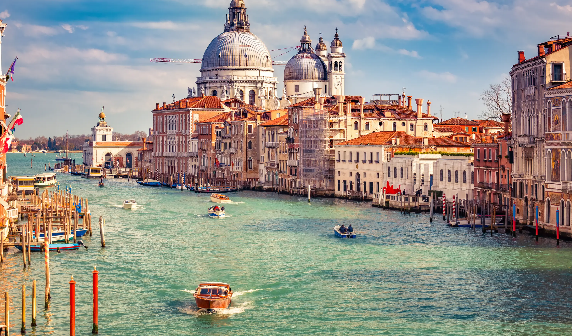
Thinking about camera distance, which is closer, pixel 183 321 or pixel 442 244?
pixel 183 321

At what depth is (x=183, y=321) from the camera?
77.5ft

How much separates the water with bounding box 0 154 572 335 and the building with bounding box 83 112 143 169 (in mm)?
79857

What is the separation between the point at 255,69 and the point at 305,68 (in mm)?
7736

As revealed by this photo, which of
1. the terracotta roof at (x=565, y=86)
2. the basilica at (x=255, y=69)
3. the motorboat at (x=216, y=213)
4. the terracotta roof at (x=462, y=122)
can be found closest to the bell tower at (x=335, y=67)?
the basilica at (x=255, y=69)

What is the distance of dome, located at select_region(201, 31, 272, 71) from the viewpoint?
105 m

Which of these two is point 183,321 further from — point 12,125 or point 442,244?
point 442,244

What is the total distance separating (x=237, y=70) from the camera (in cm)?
10531

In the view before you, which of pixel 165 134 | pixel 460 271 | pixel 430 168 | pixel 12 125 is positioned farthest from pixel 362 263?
pixel 165 134

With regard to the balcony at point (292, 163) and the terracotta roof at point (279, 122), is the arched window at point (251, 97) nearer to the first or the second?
the terracotta roof at point (279, 122)

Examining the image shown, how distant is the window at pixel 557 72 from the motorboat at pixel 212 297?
53.5ft

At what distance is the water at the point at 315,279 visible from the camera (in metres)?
23.4

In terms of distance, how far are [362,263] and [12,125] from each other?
11970mm

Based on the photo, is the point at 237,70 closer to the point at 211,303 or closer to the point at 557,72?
the point at 557,72

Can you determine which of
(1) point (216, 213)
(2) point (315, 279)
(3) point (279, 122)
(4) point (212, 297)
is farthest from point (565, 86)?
(3) point (279, 122)
